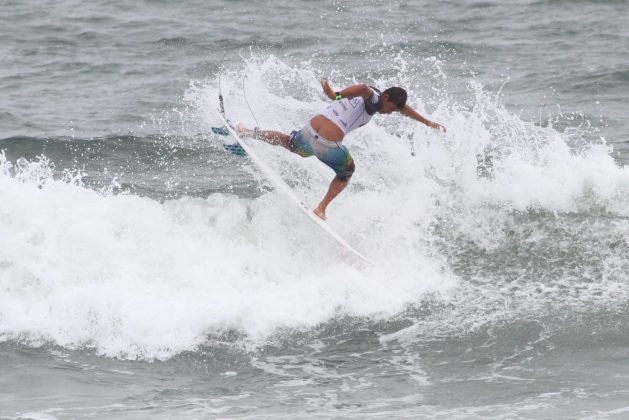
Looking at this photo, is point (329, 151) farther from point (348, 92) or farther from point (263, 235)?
point (263, 235)

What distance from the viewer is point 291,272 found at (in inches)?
379

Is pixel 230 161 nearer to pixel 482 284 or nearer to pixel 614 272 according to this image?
pixel 482 284

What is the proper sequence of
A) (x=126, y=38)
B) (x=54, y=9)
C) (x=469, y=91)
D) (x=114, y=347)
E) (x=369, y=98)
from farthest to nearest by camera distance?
(x=54, y=9)
(x=126, y=38)
(x=469, y=91)
(x=369, y=98)
(x=114, y=347)

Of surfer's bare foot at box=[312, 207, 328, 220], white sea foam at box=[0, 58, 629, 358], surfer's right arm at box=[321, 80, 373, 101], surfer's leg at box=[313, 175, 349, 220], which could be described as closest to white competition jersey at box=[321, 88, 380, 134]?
surfer's right arm at box=[321, 80, 373, 101]

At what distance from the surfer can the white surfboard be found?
0.11 m

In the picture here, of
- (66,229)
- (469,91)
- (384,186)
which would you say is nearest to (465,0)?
(469,91)

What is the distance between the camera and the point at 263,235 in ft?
33.7

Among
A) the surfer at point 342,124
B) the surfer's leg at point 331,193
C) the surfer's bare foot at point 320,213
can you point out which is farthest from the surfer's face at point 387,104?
the surfer's bare foot at point 320,213

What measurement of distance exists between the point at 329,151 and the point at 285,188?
32.5 inches

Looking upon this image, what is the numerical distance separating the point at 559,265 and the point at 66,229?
16.9 ft

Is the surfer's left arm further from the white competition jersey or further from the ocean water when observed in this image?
the ocean water

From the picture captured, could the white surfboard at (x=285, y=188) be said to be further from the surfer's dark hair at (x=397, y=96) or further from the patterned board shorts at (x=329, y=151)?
the surfer's dark hair at (x=397, y=96)

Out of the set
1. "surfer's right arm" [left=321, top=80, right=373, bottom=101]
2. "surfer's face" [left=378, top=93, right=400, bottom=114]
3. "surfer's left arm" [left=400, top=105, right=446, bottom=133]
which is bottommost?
"surfer's left arm" [left=400, top=105, right=446, bottom=133]

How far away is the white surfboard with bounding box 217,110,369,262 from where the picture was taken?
973 cm
